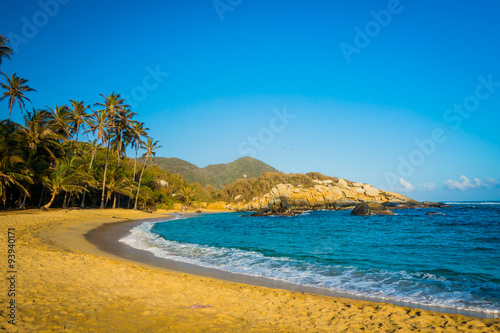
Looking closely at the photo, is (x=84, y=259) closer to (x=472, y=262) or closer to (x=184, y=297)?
(x=184, y=297)

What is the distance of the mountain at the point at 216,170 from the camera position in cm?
14700

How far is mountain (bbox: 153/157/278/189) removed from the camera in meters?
147

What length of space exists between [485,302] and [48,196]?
49.5 meters

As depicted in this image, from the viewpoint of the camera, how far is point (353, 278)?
9555mm

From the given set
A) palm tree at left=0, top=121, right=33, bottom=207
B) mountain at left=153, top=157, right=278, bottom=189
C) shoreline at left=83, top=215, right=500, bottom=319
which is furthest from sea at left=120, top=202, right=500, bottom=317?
mountain at left=153, top=157, right=278, bottom=189

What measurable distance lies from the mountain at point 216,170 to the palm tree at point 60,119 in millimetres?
97635

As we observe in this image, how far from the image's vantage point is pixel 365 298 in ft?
24.9

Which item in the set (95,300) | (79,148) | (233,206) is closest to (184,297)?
(95,300)

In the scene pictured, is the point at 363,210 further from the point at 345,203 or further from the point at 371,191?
the point at 371,191

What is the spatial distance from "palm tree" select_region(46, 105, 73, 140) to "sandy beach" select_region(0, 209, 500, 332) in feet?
112

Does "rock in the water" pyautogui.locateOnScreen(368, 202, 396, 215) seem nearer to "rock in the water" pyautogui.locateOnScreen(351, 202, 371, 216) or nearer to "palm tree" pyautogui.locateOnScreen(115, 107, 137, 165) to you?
"rock in the water" pyautogui.locateOnScreen(351, 202, 371, 216)

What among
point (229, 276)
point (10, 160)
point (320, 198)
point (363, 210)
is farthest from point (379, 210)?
point (10, 160)

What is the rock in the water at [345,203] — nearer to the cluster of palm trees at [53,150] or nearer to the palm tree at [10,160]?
the cluster of palm trees at [53,150]

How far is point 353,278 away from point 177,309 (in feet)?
21.9
